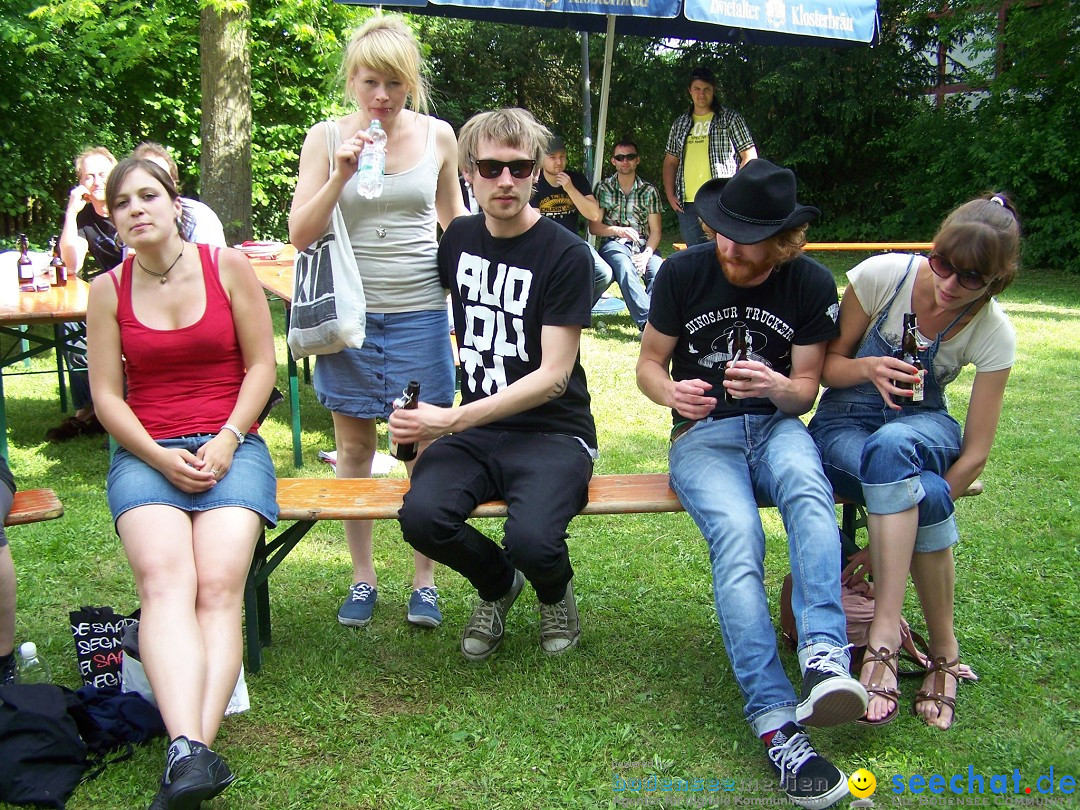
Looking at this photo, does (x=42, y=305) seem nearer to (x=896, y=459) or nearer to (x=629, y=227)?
(x=896, y=459)

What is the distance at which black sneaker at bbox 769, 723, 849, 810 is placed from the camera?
2.32 metres

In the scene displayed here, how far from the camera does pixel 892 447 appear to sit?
105 inches

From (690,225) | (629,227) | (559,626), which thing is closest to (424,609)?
(559,626)

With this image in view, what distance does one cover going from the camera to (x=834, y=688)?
2.31m

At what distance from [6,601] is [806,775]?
90.3 inches

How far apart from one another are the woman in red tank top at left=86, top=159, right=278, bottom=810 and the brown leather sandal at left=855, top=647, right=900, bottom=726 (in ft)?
5.56

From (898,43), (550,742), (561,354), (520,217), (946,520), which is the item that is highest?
(898,43)

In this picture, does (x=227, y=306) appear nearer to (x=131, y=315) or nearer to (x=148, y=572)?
(x=131, y=315)

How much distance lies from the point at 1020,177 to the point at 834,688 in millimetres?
12016

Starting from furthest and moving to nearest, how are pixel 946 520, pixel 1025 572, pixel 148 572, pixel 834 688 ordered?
pixel 1025 572 < pixel 946 520 < pixel 148 572 < pixel 834 688

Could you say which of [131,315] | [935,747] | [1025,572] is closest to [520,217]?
[131,315]

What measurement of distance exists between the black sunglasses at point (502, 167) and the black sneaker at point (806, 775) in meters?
1.73

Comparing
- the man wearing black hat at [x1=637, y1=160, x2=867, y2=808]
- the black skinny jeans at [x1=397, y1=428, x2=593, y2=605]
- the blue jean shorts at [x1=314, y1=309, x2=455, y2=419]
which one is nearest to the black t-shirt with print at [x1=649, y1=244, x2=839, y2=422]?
the man wearing black hat at [x1=637, y1=160, x2=867, y2=808]

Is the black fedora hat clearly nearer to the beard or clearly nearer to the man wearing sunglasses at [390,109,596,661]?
the beard
